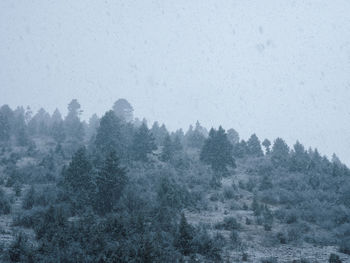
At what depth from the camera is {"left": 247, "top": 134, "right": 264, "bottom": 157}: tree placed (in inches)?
2213

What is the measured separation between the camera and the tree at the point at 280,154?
45994 millimetres

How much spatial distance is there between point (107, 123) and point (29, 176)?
1431 cm

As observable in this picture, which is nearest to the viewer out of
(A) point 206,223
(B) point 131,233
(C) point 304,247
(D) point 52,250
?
(D) point 52,250

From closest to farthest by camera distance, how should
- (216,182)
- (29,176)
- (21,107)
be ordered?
(29,176) < (216,182) < (21,107)

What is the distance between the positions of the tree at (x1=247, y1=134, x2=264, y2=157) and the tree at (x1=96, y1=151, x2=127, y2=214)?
122 feet

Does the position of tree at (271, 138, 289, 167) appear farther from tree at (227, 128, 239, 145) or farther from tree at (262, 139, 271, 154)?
tree at (227, 128, 239, 145)

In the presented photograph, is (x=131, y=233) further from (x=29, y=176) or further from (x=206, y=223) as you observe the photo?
A: (x=29, y=176)

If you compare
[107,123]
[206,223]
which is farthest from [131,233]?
[107,123]

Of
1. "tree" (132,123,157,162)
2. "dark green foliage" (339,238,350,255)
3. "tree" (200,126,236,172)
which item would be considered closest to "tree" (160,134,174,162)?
"tree" (132,123,157,162)

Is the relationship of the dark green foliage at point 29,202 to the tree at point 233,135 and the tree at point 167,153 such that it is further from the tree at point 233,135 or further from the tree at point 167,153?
the tree at point 233,135

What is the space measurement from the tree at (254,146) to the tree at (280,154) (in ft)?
9.87

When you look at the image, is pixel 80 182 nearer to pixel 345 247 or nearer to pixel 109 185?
pixel 109 185

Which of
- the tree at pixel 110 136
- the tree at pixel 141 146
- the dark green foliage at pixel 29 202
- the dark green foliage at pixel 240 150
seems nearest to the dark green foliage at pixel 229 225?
the dark green foliage at pixel 29 202

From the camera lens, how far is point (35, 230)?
16875mm
